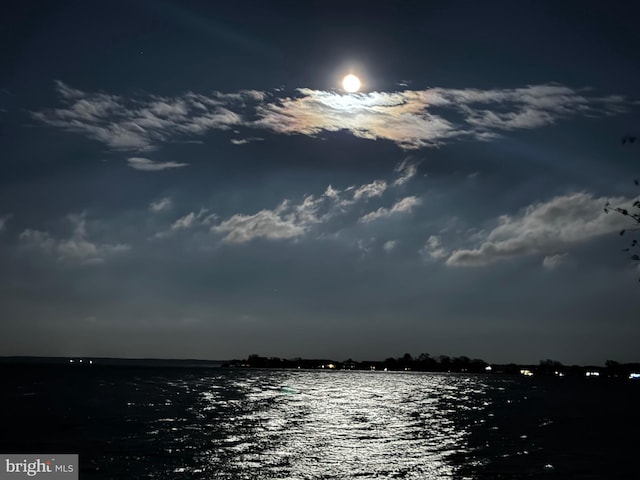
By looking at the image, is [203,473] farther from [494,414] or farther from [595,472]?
[494,414]

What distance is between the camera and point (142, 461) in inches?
2026

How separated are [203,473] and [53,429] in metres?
36.0

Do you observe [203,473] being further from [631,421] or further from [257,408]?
[631,421]

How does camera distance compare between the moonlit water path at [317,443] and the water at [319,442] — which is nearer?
the moonlit water path at [317,443]

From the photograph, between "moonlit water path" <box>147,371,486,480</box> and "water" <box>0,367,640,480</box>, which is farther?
"water" <box>0,367,640,480</box>

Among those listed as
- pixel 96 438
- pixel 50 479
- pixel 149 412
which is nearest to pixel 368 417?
pixel 149 412

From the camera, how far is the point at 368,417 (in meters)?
94.0

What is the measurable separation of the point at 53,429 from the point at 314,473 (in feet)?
136

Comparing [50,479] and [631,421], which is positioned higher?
[50,479]

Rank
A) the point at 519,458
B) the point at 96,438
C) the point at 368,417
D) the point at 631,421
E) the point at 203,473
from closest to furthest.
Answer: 1. the point at 203,473
2. the point at 519,458
3. the point at 96,438
4. the point at 368,417
5. the point at 631,421

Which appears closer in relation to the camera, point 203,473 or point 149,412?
point 203,473

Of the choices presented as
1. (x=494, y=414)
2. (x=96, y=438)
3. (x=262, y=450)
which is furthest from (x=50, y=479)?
(x=494, y=414)

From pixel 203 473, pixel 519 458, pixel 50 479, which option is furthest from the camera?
pixel 519 458

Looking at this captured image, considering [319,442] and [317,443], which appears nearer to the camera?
[317,443]
